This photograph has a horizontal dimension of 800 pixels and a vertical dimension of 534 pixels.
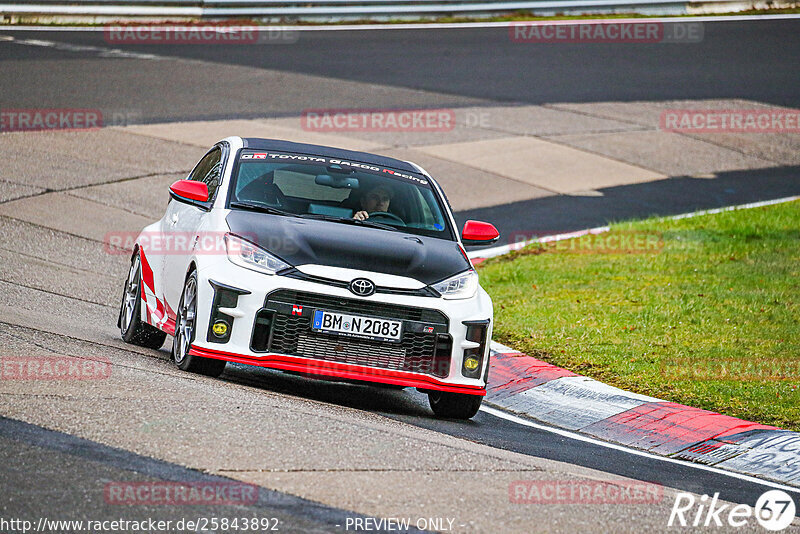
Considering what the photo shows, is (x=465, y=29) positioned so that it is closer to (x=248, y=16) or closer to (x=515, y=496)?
(x=248, y=16)

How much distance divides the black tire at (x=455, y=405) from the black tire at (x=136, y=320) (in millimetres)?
2352

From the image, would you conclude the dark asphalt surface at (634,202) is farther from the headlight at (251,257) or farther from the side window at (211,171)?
the headlight at (251,257)

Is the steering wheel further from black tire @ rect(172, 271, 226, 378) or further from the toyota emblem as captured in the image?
black tire @ rect(172, 271, 226, 378)

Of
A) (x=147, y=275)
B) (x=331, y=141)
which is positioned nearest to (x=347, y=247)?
(x=147, y=275)

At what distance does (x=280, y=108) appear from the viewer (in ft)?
69.9

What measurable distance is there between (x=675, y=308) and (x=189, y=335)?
5.35 metres

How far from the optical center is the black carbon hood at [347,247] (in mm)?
7570

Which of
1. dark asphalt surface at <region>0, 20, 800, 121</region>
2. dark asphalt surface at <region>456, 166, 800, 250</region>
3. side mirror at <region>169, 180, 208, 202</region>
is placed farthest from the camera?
dark asphalt surface at <region>0, 20, 800, 121</region>

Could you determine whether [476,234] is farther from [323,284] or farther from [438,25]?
[438,25]

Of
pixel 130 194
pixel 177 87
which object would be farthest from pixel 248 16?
pixel 130 194

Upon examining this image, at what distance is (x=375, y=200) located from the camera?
8.64 metres

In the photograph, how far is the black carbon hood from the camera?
298 inches

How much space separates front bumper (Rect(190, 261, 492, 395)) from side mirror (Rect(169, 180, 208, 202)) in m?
0.86

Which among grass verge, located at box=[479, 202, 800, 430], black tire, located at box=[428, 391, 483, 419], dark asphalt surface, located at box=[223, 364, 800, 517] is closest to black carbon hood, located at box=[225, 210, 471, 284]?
black tire, located at box=[428, 391, 483, 419]
